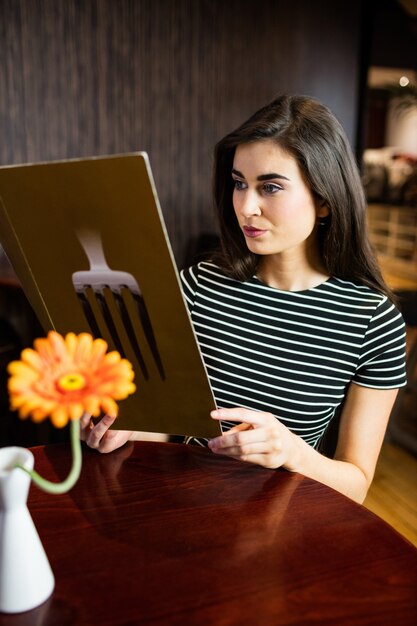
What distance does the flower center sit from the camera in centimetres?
54

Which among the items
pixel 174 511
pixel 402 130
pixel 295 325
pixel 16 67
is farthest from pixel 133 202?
pixel 402 130

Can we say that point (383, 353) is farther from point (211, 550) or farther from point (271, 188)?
point (211, 550)

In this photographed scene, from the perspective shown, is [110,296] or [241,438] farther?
[241,438]

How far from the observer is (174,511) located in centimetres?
83

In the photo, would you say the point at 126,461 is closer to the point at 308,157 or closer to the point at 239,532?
the point at 239,532

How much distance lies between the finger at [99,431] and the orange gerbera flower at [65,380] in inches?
13.2

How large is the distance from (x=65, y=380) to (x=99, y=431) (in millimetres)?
411

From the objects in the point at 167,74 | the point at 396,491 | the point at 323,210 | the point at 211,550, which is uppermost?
the point at 167,74

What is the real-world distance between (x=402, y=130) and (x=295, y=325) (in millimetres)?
10936

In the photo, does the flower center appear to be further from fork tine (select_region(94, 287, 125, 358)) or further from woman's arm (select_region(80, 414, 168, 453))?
woman's arm (select_region(80, 414, 168, 453))

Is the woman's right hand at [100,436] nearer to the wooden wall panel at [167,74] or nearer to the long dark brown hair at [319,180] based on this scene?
the long dark brown hair at [319,180]

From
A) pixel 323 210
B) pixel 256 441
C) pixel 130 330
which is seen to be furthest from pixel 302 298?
pixel 130 330

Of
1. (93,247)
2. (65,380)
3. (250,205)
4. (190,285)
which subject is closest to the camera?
(65,380)

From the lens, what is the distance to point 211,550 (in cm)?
75
